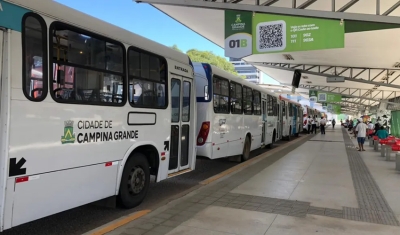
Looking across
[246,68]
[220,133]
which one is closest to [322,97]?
[220,133]

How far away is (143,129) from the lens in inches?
225

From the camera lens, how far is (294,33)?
9.10m

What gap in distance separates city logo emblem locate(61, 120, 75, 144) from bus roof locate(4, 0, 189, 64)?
52.8 inches

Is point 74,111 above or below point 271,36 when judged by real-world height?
below

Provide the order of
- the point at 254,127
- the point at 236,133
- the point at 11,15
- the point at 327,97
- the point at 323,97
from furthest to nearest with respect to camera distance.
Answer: the point at 327,97 → the point at 323,97 → the point at 254,127 → the point at 236,133 → the point at 11,15

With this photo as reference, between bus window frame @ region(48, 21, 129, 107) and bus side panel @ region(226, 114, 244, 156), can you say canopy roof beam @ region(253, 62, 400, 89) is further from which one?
bus window frame @ region(48, 21, 129, 107)

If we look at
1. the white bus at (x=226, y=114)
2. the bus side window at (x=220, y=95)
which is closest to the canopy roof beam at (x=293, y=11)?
the white bus at (x=226, y=114)

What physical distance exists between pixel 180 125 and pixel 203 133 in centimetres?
155

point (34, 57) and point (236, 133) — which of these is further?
point (236, 133)

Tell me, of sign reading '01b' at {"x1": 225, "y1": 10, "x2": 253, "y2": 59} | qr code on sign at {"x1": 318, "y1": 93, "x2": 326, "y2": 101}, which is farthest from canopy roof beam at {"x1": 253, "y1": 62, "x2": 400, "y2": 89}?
sign reading '01b' at {"x1": 225, "y1": 10, "x2": 253, "y2": 59}

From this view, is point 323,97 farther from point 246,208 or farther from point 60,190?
point 60,190

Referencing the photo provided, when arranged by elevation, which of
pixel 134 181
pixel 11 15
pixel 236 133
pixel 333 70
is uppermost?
pixel 333 70

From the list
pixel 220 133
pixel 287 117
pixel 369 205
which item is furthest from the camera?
pixel 287 117

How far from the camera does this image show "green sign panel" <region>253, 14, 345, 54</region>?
875cm
